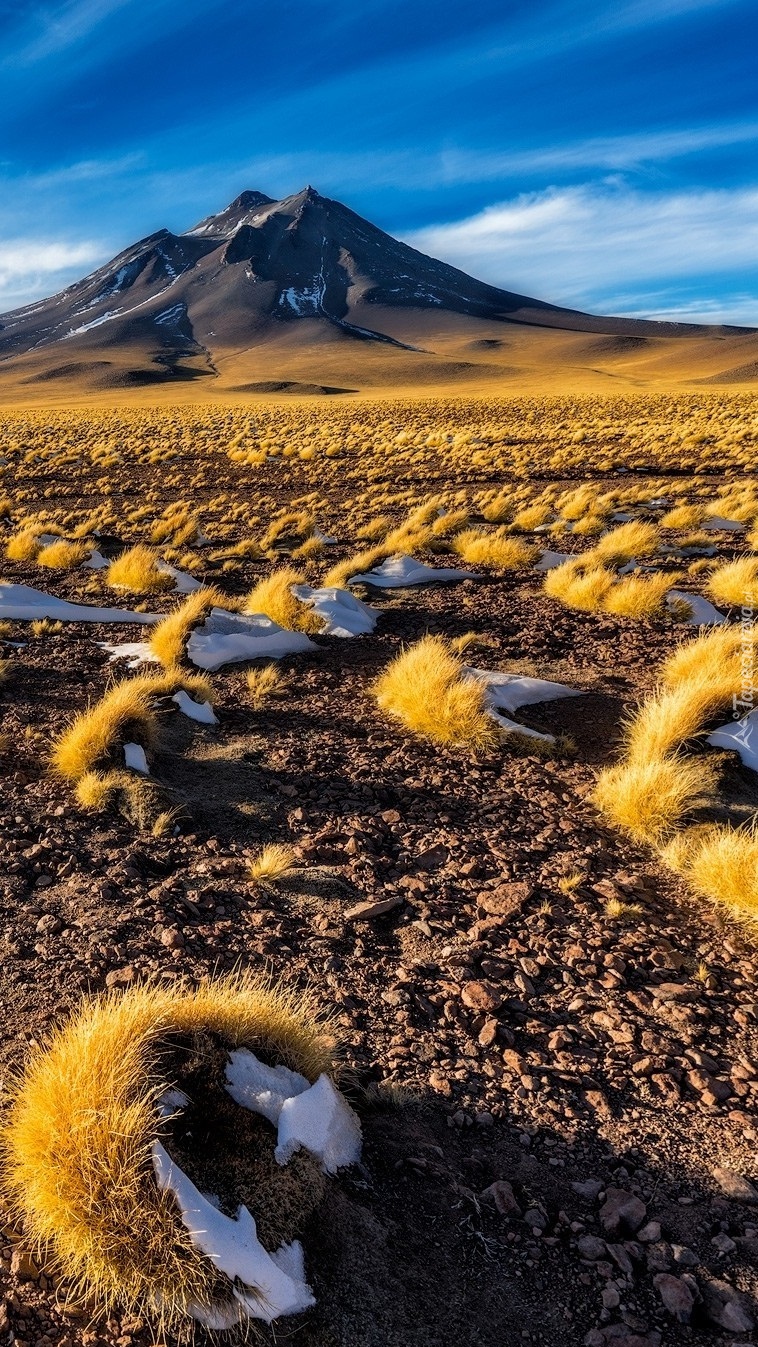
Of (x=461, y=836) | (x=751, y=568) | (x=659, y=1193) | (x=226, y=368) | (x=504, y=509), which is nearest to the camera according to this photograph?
(x=659, y=1193)

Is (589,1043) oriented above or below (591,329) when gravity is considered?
below

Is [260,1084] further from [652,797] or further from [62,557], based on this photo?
[62,557]

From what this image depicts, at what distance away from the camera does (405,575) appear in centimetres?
1146

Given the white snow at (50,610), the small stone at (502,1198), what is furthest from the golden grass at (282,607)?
the small stone at (502,1198)

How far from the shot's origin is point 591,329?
188 metres

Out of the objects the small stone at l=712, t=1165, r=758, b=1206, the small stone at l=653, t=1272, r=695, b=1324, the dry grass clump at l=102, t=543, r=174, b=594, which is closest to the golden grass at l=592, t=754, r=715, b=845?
the small stone at l=712, t=1165, r=758, b=1206

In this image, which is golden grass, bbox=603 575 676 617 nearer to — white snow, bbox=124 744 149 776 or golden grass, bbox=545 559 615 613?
golden grass, bbox=545 559 615 613

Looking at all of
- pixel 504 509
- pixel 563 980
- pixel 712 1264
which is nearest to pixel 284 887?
pixel 563 980

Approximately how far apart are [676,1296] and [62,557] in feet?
43.6

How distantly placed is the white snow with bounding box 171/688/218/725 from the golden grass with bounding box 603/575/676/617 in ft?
17.3

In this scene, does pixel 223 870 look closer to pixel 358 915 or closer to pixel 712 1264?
pixel 358 915

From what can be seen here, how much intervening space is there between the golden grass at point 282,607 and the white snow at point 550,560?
14.5ft

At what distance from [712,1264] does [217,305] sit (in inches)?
7878

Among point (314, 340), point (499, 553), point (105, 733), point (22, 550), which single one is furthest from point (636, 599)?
point (314, 340)
